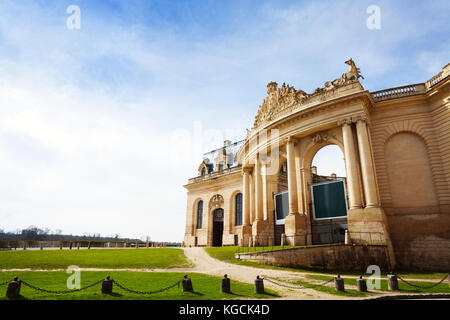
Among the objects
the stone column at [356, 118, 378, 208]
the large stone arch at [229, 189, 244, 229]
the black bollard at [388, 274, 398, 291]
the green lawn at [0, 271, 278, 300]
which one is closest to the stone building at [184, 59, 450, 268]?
the stone column at [356, 118, 378, 208]

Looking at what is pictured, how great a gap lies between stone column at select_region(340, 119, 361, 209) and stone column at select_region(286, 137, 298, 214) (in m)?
5.21

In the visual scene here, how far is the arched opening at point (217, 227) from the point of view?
4712cm

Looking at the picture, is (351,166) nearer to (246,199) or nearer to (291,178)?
(291,178)

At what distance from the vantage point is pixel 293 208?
26.4m

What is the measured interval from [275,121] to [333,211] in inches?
444

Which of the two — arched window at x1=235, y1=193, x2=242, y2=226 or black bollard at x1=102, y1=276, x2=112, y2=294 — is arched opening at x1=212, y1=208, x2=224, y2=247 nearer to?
arched window at x1=235, y1=193, x2=242, y2=226

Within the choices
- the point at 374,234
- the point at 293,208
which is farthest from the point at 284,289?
the point at 293,208

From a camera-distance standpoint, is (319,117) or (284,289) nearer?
(284,289)

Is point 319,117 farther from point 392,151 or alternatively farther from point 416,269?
point 416,269

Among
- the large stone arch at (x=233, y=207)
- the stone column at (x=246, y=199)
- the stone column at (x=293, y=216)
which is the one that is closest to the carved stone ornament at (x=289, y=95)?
the stone column at (x=293, y=216)

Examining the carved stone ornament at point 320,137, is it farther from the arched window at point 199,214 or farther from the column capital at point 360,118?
the arched window at point 199,214

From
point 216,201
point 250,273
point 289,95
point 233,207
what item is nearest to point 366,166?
point 289,95

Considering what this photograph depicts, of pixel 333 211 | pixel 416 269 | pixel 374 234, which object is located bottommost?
pixel 416 269

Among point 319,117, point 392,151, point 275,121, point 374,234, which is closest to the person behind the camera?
point 374,234
